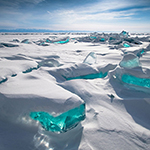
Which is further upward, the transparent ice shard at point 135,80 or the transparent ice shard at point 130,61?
the transparent ice shard at point 130,61

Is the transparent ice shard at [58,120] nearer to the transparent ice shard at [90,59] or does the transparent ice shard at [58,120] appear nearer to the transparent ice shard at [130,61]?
the transparent ice shard at [130,61]

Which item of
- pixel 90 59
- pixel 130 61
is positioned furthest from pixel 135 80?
pixel 90 59

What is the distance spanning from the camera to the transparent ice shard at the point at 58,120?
2.48 feet

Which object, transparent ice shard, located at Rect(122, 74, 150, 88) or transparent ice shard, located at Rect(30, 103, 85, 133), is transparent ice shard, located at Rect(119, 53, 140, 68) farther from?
transparent ice shard, located at Rect(30, 103, 85, 133)

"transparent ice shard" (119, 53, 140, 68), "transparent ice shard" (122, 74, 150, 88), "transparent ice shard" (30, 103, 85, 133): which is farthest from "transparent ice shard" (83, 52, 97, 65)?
"transparent ice shard" (30, 103, 85, 133)

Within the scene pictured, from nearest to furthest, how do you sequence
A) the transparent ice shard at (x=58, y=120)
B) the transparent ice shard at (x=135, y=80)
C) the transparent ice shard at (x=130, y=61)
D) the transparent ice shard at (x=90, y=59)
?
the transparent ice shard at (x=58, y=120)
the transparent ice shard at (x=135, y=80)
the transparent ice shard at (x=130, y=61)
the transparent ice shard at (x=90, y=59)

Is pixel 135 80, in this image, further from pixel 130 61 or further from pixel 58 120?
pixel 58 120

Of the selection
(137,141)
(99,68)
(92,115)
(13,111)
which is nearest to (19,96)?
(13,111)

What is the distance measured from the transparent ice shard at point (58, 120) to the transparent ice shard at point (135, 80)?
989mm

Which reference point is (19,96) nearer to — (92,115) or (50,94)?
(50,94)

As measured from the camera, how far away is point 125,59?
166cm

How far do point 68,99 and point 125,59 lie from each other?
4.09 ft

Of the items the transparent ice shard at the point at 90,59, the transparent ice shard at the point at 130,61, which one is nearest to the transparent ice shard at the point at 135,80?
the transparent ice shard at the point at 130,61

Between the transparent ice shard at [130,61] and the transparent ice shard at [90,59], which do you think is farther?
the transparent ice shard at [90,59]
